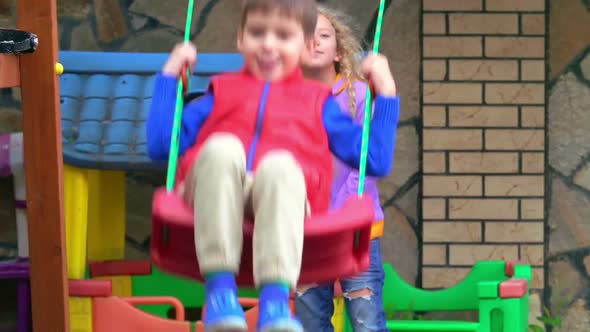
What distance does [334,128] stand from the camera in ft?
9.87

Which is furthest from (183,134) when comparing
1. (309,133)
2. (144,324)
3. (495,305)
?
(495,305)

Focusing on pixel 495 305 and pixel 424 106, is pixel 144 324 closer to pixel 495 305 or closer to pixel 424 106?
pixel 495 305

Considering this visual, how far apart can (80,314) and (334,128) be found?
1.44 metres

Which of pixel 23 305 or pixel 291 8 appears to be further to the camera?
pixel 23 305

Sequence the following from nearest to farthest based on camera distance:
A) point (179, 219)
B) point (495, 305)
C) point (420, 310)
Result: point (179, 219) < point (495, 305) < point (420, 310)

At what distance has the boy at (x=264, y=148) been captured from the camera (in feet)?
8.73

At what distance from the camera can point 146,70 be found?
14.1 ft

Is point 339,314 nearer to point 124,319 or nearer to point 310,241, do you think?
point 124,319

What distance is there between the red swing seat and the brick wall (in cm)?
203

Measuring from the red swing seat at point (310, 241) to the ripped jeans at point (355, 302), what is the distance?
0.92m

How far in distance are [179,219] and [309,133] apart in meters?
0.43

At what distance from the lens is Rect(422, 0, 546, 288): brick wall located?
4.82 meters

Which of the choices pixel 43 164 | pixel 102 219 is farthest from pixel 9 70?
pixel 102 219

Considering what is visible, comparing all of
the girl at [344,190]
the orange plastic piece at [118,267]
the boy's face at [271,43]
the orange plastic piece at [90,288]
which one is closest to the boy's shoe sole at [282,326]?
the boy's face at [271,43]
